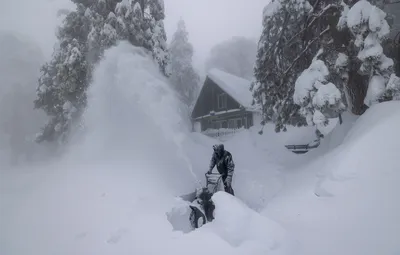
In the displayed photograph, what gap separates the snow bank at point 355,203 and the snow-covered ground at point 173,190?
0.05ft

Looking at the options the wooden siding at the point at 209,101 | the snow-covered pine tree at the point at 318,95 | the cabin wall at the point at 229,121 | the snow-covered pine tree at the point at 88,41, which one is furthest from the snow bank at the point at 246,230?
the wooden siding at the point at 209,101

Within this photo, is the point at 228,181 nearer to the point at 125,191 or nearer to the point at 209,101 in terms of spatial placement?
the point at 125,191

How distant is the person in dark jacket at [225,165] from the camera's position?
22.2 feet

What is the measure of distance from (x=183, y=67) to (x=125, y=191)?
2786 centimetres

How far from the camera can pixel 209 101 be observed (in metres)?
26.8

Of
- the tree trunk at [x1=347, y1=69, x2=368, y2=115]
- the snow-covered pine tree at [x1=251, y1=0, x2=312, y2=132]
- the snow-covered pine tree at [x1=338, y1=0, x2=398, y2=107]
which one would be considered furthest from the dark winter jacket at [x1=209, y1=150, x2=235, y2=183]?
the tree trunk at [x1=347, y1=69, x2=368, y2=115]

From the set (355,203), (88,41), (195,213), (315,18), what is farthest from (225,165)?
(88,41)

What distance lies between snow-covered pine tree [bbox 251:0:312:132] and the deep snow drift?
3.49 m

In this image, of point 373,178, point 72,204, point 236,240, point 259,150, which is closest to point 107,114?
point 72,204

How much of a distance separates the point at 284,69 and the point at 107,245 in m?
8.38

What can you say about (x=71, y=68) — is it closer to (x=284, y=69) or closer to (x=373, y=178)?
(x=284, y=69)

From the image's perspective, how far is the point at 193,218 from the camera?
5.85 metres

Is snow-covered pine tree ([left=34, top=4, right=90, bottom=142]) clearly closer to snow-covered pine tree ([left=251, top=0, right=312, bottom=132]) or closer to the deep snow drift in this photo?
the deep snow drift

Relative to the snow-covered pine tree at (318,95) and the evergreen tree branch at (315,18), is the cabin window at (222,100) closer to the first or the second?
the evergreen tree branch at (315,18)
